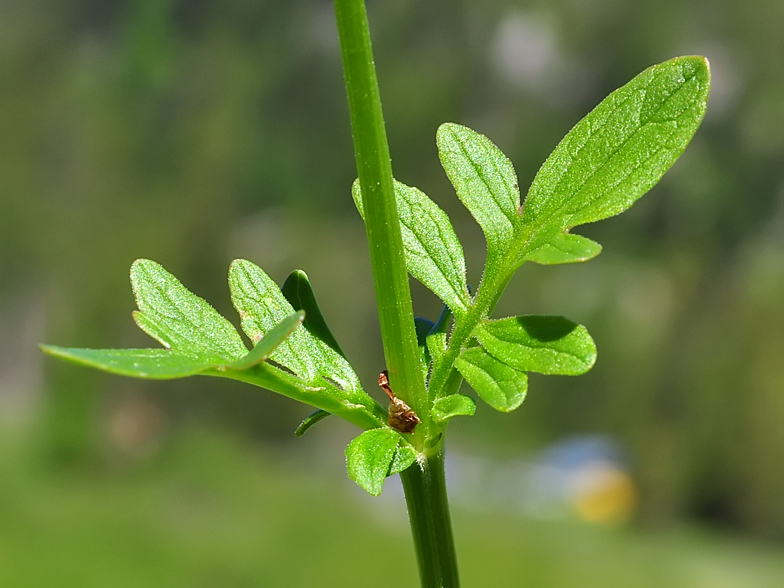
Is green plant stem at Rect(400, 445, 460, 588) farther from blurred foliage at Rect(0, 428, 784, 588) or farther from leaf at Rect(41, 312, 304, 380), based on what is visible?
blurred foliage at Rect(0, 428, 784, 588)

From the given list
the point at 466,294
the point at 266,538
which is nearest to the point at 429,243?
the point at 466,294

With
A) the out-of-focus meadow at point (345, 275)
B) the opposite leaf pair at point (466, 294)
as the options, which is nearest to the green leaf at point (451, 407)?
the opposite leaf pair at point (466, 294)

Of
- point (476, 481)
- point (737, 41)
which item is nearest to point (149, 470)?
point (476, 481)

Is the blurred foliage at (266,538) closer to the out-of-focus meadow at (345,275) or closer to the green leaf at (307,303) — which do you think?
the out-of-focus meadow at (345,275)

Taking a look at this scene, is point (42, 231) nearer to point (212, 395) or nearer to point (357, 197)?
point (212, 395)

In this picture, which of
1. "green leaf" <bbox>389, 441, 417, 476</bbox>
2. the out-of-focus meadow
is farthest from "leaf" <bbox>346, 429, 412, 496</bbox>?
the out-of-focus meadow

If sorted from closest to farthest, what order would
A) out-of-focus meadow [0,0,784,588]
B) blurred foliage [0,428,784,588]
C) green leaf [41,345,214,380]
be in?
green leaf [41,345,214,380] → blurred foliage [0,428,784,588] → out-of-focus meadow [0,0,784,588]

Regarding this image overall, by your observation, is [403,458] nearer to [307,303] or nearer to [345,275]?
[307,303]
